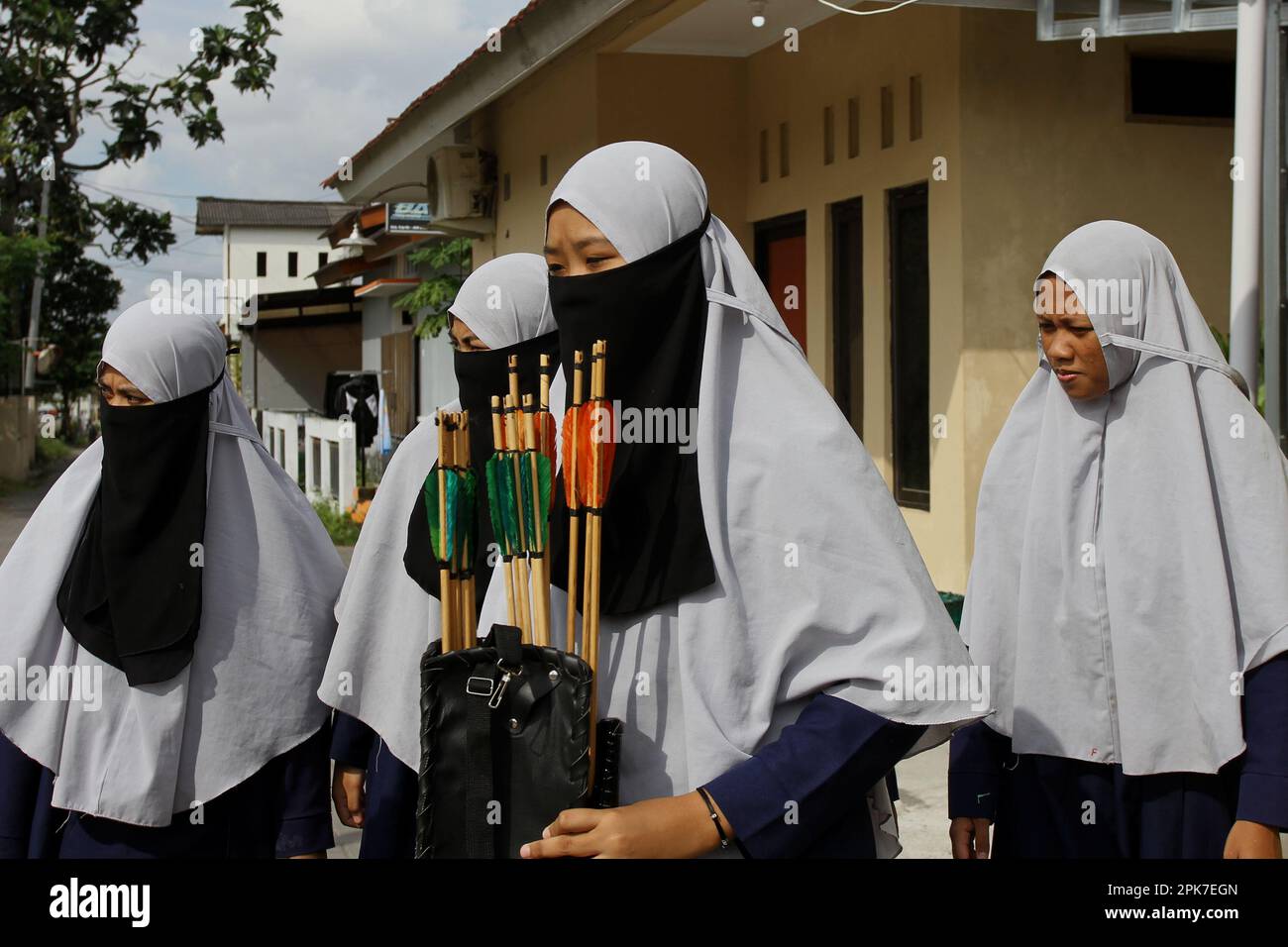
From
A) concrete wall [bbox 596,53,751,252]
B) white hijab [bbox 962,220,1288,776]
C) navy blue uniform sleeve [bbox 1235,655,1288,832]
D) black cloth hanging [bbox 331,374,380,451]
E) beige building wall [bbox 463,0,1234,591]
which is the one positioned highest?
concrete wall [bbox 596,53,751,252]

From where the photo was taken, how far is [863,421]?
8.33 metres

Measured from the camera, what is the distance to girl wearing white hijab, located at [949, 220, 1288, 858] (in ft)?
8.05

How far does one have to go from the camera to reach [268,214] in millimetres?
68375

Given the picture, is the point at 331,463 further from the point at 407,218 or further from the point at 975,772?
the point at 975,772

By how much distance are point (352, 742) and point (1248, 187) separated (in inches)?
145

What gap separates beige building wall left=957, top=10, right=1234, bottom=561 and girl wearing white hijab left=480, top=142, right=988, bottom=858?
540cm

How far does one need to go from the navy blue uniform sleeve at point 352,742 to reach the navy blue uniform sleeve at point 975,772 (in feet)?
4.02

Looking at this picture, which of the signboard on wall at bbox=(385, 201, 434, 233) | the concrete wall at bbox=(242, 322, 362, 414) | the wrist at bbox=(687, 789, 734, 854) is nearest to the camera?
the wrist at bbox=(687, 789, 734, 854)

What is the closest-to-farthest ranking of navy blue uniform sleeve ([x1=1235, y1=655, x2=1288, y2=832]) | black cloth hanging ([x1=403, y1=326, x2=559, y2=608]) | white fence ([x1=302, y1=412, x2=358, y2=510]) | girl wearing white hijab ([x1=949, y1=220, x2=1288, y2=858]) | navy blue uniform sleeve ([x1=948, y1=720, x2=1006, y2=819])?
navy blue uniform sleeve ([x1=1235, y1=655, x2=1288, y2=832]) < girl wearing white hijab ([x1=949, y1=220, x2=1288, y2=858]) < navy blue uniform sleeve ([x1=948, y1=720, x2=1006, y2=819]) < black cloth hanging ([x1=403, y1=326, x2=559, y2=608]) < white fence ([x1=302, y1=412, x2=358, y2=510])

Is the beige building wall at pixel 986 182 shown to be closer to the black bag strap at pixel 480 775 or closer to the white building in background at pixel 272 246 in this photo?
the black bag strap at pixel 480 775

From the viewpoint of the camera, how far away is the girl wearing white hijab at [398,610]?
9.20ft

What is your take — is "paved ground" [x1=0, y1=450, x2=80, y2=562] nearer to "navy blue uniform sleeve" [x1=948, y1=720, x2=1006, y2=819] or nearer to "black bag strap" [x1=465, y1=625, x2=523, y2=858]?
"navy blue uniform sleeve" [x1=948, y1=720, x2=1006, y2=819]

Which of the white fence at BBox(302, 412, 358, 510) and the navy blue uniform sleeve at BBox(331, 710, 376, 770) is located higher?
the white fence at BBox(302, 412, 358, 510)

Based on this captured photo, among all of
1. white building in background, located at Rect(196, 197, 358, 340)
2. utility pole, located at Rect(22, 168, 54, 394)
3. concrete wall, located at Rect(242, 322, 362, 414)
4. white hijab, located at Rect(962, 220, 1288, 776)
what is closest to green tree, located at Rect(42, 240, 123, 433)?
utility pole, located at Rect(22, 168, 54, 394)
